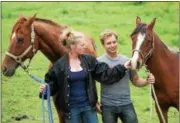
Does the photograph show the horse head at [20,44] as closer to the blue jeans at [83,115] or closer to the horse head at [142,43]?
the blue jeans at [83,115]

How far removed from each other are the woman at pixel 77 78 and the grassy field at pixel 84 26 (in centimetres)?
314

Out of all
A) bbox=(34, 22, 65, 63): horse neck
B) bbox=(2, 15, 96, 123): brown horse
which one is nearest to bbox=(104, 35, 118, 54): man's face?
bbox=(2, 15, 96, 123): brown horse

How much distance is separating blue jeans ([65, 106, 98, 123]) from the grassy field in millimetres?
3091

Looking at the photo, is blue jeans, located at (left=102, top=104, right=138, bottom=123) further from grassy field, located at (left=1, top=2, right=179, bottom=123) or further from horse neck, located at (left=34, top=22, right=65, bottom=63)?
grassy field, located at (left=1, top=2, right=179, bottom=123)

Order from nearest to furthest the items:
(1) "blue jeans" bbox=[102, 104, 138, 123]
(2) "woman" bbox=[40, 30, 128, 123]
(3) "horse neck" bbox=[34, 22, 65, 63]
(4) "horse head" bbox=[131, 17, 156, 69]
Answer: (2) "woman" bbox=[40, 30, 128, 123] → (1) "blue jeans" bbox=[102, 104, 138, 123] → (4) "horse head" bbox=[131, 17, 156, 69] → (3) "horse neck" bbox=[34, 22, 65, 63]

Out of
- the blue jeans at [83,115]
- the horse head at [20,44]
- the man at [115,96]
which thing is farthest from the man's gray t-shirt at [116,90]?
the horse head at [20,44]

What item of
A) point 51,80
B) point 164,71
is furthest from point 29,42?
point 164,71

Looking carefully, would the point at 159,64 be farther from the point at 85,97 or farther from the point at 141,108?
the point at 141,108

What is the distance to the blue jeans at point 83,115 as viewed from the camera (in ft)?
17.4

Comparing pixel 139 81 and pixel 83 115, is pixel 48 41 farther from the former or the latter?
pixel 139 81

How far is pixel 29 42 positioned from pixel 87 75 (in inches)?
40.9

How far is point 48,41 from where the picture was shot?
602cm

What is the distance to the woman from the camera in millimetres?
5227

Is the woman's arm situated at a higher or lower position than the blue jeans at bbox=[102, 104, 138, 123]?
higher
